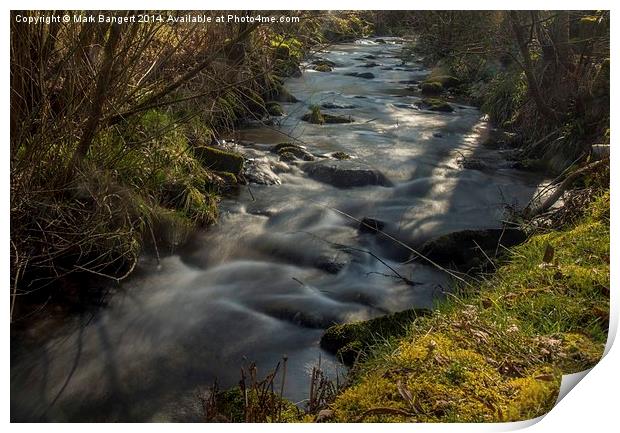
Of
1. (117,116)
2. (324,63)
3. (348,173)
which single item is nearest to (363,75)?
(324,63)

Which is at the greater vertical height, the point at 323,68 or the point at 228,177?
the point at 323,68

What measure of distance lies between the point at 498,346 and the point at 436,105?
2023 millimetres

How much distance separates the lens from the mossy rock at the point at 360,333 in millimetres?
2576

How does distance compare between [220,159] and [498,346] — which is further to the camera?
[220,159]

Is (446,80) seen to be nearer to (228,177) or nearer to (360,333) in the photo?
(228,177)

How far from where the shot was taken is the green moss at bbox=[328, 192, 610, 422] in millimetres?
1937

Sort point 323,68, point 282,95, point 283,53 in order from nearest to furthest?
point 283,53
point 282,95
point 323,68

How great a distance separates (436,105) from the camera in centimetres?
384

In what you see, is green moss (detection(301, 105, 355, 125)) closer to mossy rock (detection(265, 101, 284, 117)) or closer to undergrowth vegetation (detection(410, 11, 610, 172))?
mossy rock (detection(265, 101, 284, 117))

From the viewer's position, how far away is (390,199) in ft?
10.9

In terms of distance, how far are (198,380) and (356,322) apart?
2.26 ft

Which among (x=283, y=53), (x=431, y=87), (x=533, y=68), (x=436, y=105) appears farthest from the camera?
(x=436, y=105)

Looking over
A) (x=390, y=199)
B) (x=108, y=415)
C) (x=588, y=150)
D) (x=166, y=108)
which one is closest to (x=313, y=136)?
(x=390, y=199)

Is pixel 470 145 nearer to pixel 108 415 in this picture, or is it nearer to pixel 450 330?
pixel 450 330
